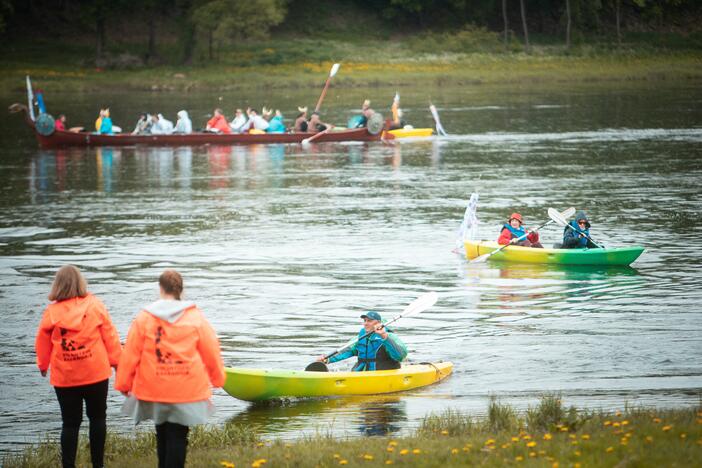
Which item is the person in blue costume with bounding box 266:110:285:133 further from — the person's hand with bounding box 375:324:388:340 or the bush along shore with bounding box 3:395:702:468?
the bush along shore with bounding box 3:395:702:468

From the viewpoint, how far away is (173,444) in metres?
8.56

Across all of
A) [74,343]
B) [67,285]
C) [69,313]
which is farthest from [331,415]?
[67,285]

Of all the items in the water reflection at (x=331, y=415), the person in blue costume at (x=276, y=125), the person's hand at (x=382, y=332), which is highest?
the person in blue costume at (x=276, y=125)

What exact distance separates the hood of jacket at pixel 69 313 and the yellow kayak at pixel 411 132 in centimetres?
3711

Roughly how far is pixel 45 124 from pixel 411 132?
14.5m

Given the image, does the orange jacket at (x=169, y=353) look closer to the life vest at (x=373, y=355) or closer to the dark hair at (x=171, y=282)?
the dark hair at (x=171, y=282)

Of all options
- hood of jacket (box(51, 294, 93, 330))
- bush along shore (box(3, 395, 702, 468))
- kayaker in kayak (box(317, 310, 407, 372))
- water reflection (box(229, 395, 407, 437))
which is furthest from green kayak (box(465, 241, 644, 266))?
hood of jacket (box(51, 294, 93, 330))

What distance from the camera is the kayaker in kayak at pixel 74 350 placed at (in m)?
9.26

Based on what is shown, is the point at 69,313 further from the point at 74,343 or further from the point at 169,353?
the point at 169,353

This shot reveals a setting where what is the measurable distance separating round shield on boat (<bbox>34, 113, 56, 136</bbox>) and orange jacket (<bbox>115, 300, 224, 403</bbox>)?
121ft

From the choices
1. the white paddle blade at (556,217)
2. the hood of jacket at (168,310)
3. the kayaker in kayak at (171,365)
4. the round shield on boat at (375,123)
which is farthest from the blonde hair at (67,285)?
the round shield on boat at (375,123)

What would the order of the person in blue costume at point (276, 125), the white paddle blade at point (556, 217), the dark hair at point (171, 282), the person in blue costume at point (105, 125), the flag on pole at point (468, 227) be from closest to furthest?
the dark hair at point (171, 282)
the white paddle blade at point (556, 217)
the flag on pole at point (468, 227)
the person in blue costume at point (105, 125)
the person in blue costume at point (276, 125)

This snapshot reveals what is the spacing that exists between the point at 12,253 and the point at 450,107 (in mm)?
36461

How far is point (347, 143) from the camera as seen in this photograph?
45.8m
